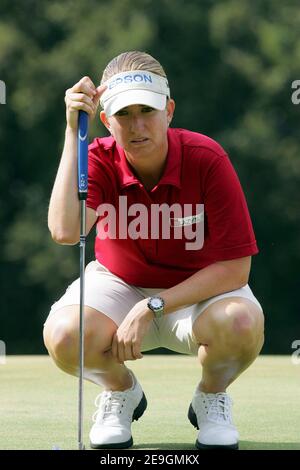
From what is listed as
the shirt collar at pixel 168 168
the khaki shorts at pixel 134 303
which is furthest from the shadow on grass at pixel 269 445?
the shirt collar at pixel 168 168

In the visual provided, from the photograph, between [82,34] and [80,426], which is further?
[82,34]

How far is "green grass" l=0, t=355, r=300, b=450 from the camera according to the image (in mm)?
4031

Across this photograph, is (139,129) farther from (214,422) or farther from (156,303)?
(214,422)

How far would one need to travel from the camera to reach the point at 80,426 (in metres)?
3.54

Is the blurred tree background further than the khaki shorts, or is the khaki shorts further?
the blurred tree background

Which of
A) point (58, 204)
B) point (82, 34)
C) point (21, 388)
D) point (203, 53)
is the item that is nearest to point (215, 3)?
point (203, 53)

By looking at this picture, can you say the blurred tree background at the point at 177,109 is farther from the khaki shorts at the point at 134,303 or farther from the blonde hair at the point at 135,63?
the blonde hair at the point at 135,63

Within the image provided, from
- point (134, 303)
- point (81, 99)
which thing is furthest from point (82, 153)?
point (134, 303)

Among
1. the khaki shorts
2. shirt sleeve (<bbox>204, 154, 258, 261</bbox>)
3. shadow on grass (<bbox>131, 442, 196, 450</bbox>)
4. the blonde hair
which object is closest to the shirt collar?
shirt sleeve (<bbox>204, 154, 258, 261</bbox>)

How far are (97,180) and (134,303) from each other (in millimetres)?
466

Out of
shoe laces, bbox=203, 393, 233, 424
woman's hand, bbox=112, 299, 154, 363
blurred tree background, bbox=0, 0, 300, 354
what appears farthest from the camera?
blurred tree background, bbox=0, 0, 300, 354

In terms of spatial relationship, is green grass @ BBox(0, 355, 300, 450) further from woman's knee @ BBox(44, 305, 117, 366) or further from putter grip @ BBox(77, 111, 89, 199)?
putter grip @ BBox(77, 111, 89, 199)
